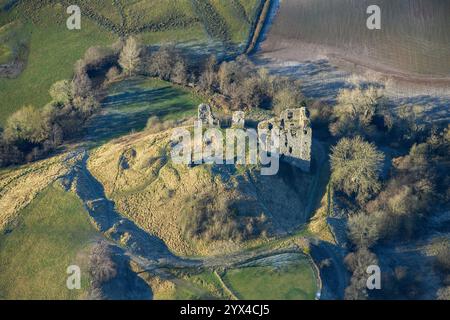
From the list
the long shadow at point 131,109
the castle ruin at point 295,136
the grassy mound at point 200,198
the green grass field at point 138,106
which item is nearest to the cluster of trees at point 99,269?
the grassy mound at point 200,198

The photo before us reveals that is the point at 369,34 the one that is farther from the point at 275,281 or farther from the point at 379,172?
the point at 275,281

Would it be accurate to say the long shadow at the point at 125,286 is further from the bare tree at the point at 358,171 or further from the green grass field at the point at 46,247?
the bare tree at the point at 358,171

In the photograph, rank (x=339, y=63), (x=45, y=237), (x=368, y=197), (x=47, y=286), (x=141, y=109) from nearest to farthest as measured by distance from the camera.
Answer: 1. (x=47, y=286)
2. (x=45, y=237)
3. (x=368, y=197)
4. (x=141, y=109)
5. (x=339, y=63)

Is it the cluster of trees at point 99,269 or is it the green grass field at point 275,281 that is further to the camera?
the green grass field at point 275,281

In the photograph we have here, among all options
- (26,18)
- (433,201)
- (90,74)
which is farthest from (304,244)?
(26,18)

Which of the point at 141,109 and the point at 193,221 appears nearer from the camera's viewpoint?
the point at 193,221

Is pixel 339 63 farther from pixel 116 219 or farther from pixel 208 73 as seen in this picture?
pixel 116 219

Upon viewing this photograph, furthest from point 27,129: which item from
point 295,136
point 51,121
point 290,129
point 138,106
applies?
point 295,136
